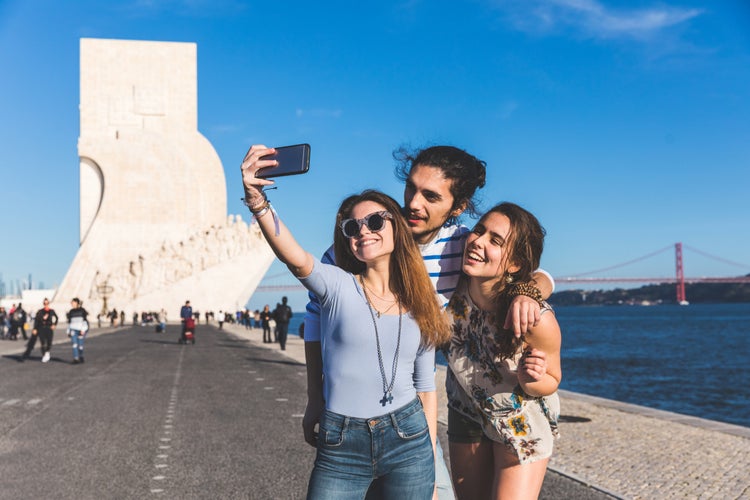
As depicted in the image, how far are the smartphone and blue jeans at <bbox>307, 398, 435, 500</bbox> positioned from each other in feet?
1.99

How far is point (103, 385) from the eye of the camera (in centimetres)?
974

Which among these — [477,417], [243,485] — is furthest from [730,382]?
[477,417]

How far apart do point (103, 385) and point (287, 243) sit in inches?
340

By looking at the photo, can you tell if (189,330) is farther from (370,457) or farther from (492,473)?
(370,457)

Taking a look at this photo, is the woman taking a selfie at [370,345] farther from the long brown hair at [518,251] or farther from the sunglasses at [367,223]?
the long brown hair at [518,251]

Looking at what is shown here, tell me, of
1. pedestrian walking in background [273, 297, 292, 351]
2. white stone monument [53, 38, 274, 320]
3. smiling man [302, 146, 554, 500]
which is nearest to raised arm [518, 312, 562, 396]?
smiling man [302, 146, 554, 500]

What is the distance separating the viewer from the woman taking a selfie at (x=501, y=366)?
2.10m

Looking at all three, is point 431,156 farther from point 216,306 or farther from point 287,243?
point 216,306

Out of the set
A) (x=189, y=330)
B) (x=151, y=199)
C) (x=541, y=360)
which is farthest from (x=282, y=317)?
(x=151, y=199)

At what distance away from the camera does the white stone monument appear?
1779 inches

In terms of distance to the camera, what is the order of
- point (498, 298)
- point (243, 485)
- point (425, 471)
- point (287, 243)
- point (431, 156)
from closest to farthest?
point (287, 243) < point (425, 471) < point (498, 298) < point (431, 156) < point (243, 485)

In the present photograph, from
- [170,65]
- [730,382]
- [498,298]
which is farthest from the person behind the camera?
[170,65]

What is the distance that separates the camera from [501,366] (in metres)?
2.14

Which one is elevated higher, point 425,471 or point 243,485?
point 425,471
